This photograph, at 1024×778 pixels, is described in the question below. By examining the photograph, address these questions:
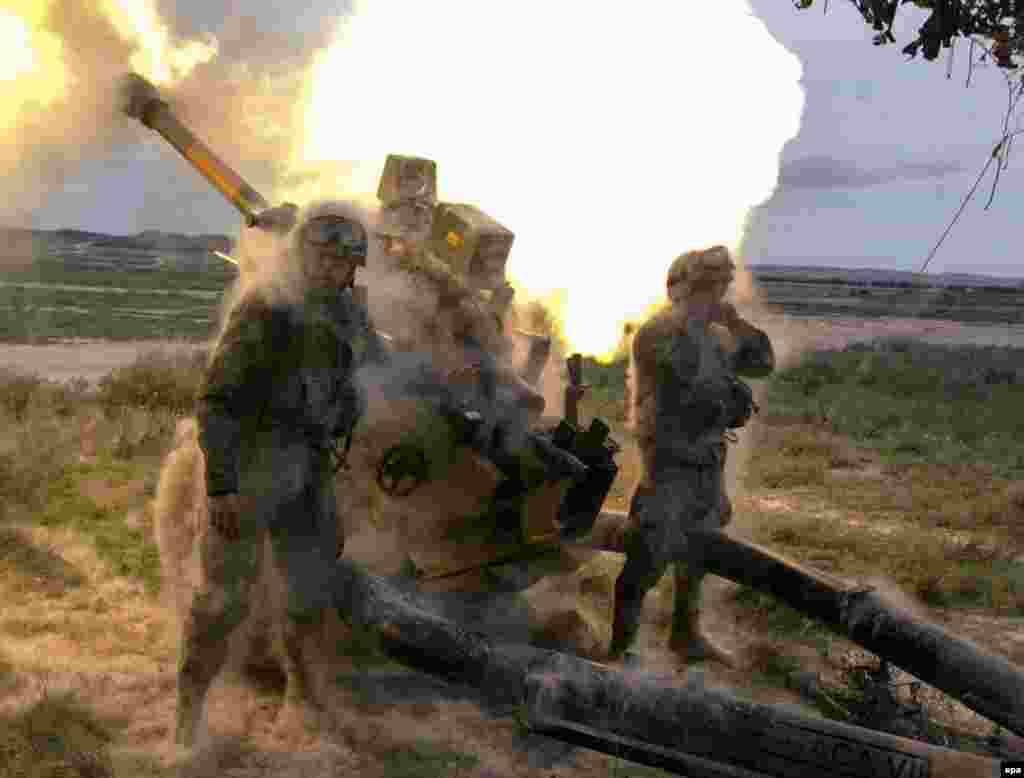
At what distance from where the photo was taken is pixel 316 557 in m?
5.14

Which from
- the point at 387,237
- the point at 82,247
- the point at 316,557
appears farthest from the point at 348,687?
the point at 82,247

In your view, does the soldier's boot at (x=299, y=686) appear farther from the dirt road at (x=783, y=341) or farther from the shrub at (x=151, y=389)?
the shrub at (x=151, y=389)

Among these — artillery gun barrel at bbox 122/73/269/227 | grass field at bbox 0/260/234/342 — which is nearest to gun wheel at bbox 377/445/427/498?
artillery gun barrel at bbox 122/73/269/227

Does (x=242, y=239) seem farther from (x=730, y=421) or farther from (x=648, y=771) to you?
(x=648, y=771)

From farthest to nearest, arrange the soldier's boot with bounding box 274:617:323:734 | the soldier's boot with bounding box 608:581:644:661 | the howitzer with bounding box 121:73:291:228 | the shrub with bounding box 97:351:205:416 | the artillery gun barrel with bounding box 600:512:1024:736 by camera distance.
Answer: the shrub with bounding box 97:351:205:416
the howitzer with bounding box 121:73:291:228
the soldier's boot with bounding box 608:581:644:661
the soldier's boot with bounding box 274:617:323:734
the artillery gun barrel with bounding box 600:512:1024:736

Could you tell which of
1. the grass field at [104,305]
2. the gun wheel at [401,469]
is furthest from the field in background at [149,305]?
the gun wheel at [401,469]

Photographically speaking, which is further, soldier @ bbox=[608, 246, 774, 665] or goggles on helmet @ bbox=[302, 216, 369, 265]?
soldier @ bbox=[608, 246, 774, 665]

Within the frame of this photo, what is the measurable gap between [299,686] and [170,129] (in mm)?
3997

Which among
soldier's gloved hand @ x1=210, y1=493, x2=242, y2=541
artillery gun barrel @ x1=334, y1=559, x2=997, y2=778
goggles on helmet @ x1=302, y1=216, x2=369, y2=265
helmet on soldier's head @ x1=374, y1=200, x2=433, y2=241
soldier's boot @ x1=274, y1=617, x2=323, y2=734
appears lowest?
soldier's boot @ x1=274, y1=617, x2=323, y2=734

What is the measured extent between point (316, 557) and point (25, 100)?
154 inches

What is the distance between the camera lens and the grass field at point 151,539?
209 inches

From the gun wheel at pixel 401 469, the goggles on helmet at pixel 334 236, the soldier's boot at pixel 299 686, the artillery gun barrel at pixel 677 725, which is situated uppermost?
the goggles on helmet at pixel 334 236

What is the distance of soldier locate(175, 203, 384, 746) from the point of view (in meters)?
4.82

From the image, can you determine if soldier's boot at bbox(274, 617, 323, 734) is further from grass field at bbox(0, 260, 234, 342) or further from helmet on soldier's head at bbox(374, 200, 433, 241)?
grass field at bbox(0, 260, 234, 342)
